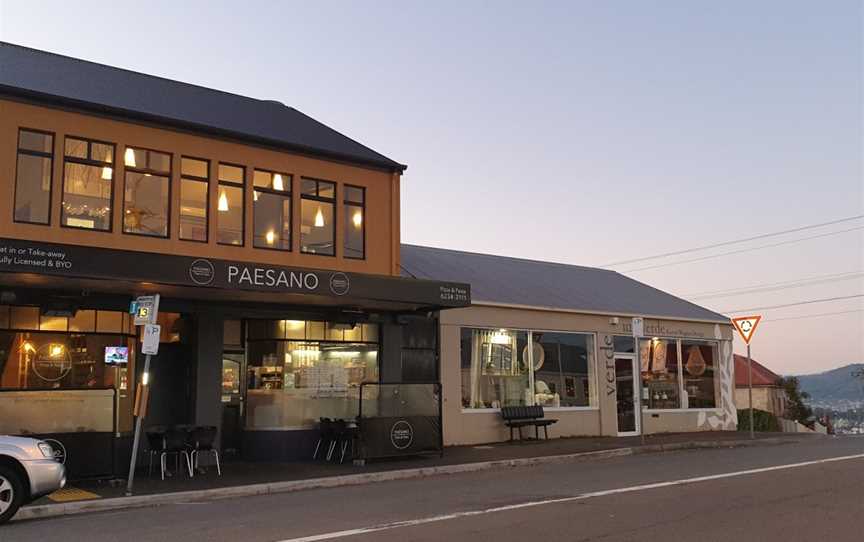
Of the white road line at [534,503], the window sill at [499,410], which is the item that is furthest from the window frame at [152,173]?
the window sill at [499,410]

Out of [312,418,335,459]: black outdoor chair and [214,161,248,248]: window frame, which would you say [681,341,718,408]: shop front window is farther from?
[214,161,248,248]: window frame

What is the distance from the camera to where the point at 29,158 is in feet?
46.7

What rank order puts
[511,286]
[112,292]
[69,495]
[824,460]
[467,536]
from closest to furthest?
[467,536] < [69,495] < [112,292] < [824,460] < [511,286]

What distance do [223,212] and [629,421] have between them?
531 inches

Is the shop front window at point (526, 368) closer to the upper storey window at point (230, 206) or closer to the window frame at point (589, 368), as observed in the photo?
the window frame at point (589, 368)

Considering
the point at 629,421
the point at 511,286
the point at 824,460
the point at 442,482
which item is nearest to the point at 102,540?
the point at 442,482

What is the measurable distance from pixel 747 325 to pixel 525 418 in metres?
6.02

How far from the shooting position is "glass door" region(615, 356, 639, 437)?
2380 cm

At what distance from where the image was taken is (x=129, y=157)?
15.3 metres

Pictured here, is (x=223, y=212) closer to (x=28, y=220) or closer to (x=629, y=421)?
(x=28, y=220)

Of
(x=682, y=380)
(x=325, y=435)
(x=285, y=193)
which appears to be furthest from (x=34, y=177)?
(x=682, y=380)

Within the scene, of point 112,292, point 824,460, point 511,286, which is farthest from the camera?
point 511,286

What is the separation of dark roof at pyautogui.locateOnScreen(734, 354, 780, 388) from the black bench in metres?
32.2

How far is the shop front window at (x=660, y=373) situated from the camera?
2516 centimetres
